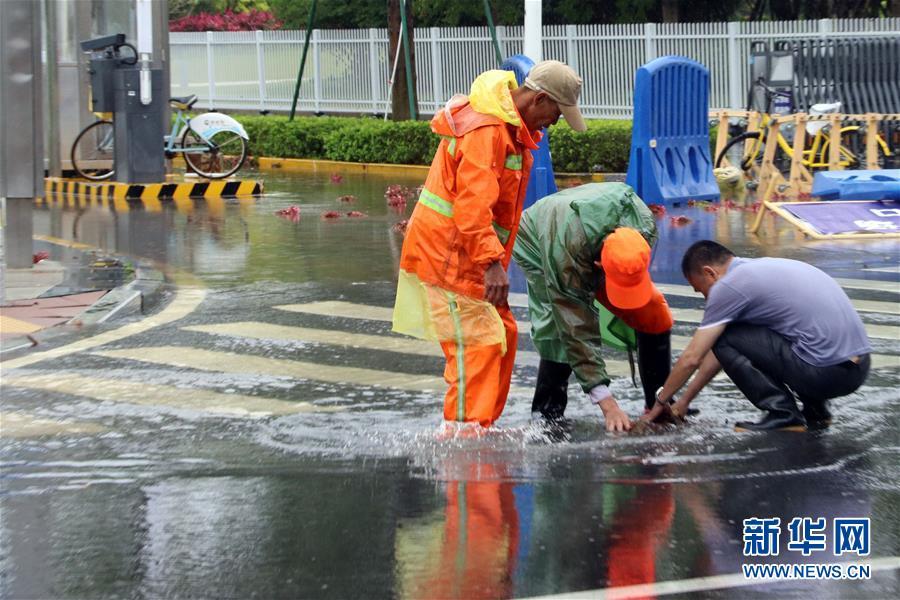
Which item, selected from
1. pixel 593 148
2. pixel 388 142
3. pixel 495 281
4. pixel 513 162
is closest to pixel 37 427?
pixel 495 281

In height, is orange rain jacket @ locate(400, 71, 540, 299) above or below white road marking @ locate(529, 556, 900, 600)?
above

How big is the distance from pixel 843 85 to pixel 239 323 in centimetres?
1308

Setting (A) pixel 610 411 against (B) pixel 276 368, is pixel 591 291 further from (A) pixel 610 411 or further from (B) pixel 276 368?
(B) pixel 276 368

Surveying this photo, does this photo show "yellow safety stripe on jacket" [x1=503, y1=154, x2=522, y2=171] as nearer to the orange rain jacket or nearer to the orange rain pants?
the orange rain jacket

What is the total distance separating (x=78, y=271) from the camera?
11359 millimetres

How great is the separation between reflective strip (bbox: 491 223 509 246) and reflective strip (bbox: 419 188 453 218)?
235mm

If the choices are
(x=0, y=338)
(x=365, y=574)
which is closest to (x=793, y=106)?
(x=0, y=338)

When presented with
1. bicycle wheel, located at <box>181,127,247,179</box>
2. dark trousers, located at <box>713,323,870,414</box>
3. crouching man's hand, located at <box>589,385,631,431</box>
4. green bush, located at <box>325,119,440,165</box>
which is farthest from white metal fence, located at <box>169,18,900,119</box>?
crouching man's hand, located at <box>589,385,631,431</box>

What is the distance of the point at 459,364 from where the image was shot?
6.15 meters

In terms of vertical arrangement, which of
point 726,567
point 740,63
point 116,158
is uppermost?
point 740,63

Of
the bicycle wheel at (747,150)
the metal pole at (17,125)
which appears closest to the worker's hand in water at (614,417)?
the metal pole at (17,125)

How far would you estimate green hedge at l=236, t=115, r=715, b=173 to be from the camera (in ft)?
65.4

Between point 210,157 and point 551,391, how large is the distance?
13015mm

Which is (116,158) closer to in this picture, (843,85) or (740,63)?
(843,85)
